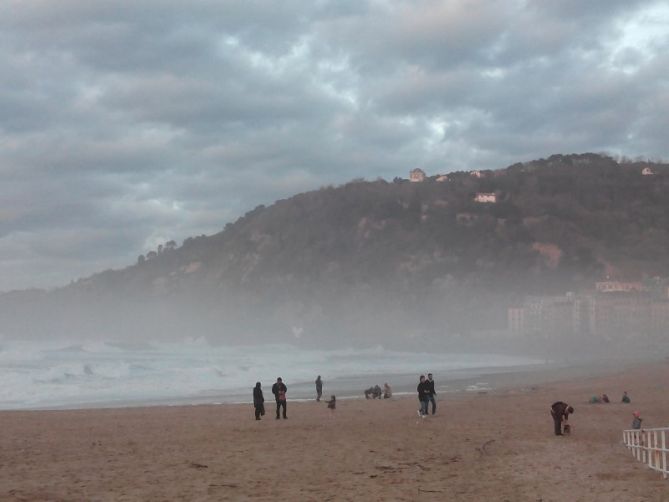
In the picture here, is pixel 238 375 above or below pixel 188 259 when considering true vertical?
below

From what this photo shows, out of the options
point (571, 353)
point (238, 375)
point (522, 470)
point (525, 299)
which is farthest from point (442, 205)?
point (522, 470)

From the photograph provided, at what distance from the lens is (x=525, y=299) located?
116938mm

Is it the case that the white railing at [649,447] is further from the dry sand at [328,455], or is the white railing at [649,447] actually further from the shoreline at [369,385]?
the shoreline at [369,385]

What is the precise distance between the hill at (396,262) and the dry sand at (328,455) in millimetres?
80958

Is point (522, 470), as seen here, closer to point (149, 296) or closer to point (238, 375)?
point (238, 375)

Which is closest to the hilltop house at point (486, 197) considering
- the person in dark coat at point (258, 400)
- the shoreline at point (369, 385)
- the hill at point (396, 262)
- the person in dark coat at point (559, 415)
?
the hill at point (396, 262)

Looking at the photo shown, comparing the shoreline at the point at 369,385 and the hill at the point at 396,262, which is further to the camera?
the hill at the point at 396,262

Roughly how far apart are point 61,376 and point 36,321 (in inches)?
5906

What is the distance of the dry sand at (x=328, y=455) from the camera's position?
10.9 m

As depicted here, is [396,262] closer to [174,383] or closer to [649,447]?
[174,383]

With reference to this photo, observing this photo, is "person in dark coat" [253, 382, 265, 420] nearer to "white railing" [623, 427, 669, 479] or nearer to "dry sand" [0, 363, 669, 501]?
"dry sand" [0, 363, 669, 501]

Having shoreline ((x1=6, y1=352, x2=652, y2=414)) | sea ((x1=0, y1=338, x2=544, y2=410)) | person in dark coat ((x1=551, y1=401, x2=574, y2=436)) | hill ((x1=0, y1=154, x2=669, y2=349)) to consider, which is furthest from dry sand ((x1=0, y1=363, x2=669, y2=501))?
hill ((x1=0, y1=154, x2=669, y2=349))

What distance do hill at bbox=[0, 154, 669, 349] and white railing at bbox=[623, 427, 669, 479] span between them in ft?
284

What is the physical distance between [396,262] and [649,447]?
134 m
